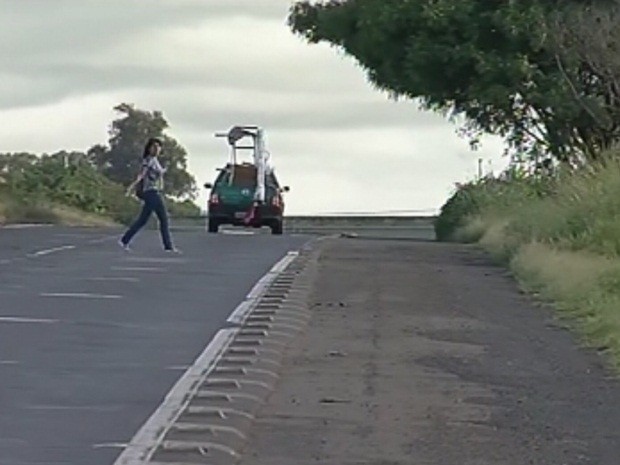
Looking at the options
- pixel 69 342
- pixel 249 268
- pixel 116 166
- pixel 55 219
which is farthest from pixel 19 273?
pixel 116 166

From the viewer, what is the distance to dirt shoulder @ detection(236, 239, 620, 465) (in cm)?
1034

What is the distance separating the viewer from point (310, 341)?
15461 millimetres

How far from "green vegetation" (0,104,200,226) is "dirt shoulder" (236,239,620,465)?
35.4m

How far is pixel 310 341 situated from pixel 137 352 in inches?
59.9

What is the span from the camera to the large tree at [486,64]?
122 ft

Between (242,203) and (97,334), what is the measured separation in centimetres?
3069

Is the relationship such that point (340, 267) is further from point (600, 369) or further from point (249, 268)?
point (600, 369)

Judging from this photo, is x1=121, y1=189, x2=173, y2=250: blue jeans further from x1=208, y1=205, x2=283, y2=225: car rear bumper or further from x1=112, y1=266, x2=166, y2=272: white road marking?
x1=208, y1=205, x2=283, y2=225: car rear bumper

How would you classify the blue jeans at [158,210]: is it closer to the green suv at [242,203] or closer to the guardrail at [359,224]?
the green suv at [242,203]

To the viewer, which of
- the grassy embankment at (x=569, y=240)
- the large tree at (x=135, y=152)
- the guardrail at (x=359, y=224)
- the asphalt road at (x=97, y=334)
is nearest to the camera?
the asphalt road at (x=97, y=334)

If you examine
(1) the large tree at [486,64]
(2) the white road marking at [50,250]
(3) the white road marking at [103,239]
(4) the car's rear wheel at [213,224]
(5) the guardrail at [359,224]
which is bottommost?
(5) the guardrail at [359,224]

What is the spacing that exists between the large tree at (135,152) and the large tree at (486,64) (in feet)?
141

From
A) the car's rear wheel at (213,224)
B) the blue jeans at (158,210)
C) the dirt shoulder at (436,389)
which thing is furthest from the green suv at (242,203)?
the dirt shoulder at (436,389)

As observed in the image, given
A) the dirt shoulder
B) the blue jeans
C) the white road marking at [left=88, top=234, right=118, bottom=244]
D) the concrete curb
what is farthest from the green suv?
the concrete curb
